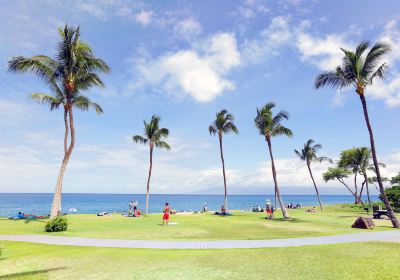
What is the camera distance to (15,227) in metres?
22.0

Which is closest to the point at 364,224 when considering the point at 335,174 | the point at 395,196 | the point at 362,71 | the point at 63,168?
the point at 362,71

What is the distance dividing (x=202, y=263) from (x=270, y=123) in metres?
27.6

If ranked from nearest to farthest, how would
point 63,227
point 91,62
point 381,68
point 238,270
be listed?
point 238,270, point 63,227, point 381,68, point 91,62

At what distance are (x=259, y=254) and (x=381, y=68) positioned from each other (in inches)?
841

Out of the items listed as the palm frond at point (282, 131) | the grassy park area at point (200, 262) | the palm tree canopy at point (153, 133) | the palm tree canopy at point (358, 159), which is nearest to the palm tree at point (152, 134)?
the palm tree canopy at point (153, 133)

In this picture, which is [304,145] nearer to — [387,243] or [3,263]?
[387,243]

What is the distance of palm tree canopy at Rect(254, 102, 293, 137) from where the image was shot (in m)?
36.2

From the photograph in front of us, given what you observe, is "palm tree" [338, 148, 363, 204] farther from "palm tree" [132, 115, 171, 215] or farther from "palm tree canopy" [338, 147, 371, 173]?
"palm tree" [132, 115, 171, 215]

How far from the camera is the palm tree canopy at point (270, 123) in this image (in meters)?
36.2

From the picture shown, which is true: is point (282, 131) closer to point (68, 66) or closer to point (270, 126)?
point (270, 126)

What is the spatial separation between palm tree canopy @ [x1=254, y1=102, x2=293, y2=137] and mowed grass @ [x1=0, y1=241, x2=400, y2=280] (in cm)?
2267

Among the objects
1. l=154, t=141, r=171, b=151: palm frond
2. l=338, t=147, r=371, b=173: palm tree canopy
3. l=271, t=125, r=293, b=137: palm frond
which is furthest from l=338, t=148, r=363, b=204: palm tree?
l=154, t=141, r=171, b=151: palm frond

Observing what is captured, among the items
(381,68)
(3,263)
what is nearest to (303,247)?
(3,263)

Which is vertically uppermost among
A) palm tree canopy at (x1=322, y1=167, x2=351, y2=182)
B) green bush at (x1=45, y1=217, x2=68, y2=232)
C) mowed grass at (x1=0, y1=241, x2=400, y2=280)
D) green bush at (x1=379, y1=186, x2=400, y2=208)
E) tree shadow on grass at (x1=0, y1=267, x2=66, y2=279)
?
palm tree canopy at (x1=322, y1=167, x2=351, y2=182)
